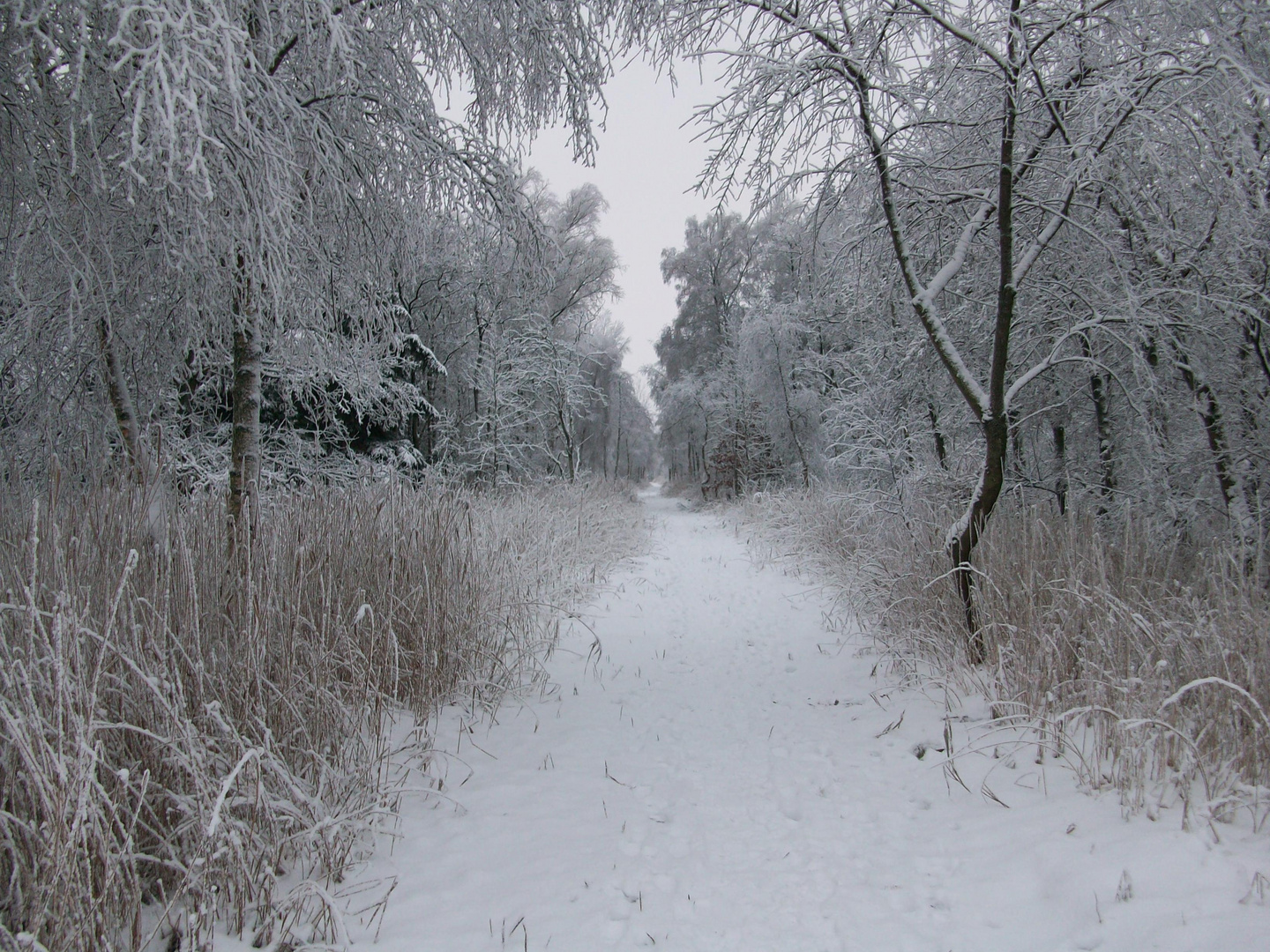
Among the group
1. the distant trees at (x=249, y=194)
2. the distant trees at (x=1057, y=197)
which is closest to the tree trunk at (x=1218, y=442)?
the distant trees at (x=1057, y=197)

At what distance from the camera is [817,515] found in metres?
9.71

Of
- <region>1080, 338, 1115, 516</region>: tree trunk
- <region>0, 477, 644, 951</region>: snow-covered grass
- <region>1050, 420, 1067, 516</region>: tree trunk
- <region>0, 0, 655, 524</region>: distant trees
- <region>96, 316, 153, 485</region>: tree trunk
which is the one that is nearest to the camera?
<region>0, 477, 644, 951</region>: snow-covered grass

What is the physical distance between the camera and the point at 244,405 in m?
3.70

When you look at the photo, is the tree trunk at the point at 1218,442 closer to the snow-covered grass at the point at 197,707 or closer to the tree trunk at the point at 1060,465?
the tree trunk at the point at 1060,465

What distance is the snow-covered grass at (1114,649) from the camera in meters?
2.07

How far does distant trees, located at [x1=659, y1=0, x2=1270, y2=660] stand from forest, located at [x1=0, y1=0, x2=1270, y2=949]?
0.04 metres

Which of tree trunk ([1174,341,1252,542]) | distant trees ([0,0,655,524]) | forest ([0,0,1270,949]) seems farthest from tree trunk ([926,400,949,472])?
distant trees ([0,0,655,524])

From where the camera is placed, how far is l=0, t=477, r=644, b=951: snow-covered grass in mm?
1384

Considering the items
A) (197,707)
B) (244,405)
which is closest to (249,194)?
(244,405)

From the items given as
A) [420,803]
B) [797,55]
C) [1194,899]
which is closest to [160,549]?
[420,803]

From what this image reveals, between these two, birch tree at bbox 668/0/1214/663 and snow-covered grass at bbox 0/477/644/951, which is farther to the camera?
birch tree at bbox 668/0/1214/663

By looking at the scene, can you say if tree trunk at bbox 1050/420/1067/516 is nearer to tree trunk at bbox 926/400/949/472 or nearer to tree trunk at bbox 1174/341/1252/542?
tree trunk at bbox 926/400/949/472

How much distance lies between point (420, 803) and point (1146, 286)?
553 cm

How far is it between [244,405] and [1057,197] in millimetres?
5228
